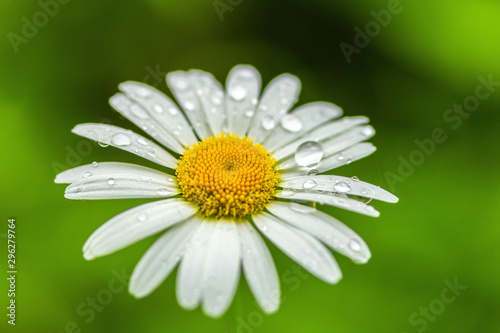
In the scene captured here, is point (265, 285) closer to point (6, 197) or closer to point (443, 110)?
point (6, 197)

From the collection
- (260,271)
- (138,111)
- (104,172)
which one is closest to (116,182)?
(104,172)

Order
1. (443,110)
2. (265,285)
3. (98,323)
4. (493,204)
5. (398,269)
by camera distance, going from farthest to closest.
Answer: (443,110)
(493,204)
(398,269)
(98,323)
(265,285)

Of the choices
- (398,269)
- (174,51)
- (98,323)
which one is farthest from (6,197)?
(398,269)

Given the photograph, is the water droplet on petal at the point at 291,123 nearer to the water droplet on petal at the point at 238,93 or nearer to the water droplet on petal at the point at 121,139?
the water droplet on petal at the point at 238,93

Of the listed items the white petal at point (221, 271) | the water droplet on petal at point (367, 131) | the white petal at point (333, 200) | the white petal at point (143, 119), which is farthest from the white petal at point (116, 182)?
the water droplet on petal at point (367, 131)

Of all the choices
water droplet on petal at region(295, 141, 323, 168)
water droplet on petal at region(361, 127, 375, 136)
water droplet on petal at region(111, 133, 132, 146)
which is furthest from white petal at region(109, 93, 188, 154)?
water droplet on petal at region(361, 127, 375, 136)

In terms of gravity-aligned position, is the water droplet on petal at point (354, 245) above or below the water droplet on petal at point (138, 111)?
below

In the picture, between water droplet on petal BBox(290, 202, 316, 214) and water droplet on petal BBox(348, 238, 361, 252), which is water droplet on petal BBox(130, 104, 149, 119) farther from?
water droplet on petal BBox(348, 238, 361, 252)
